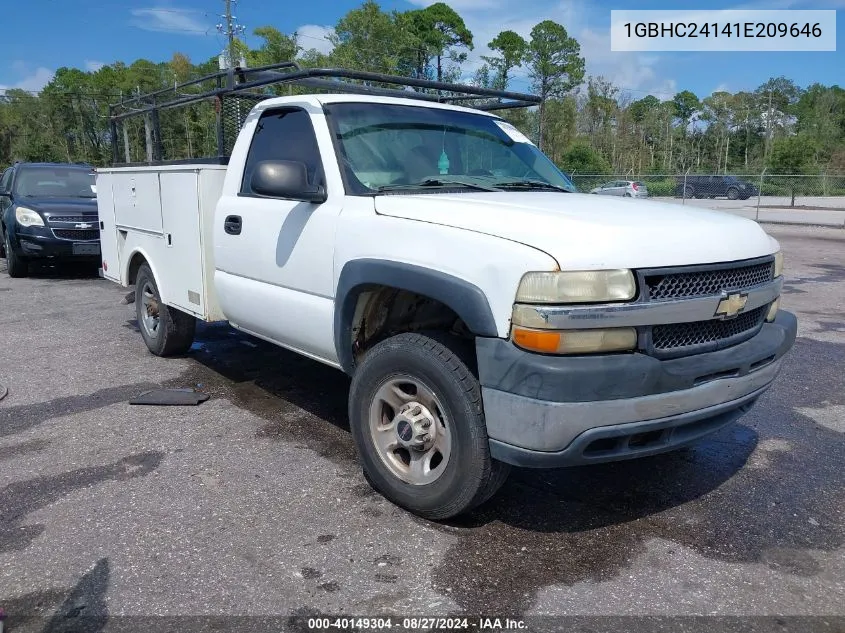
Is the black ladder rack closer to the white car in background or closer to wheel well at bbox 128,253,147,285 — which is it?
wheel well at bbox 128,253,147,285

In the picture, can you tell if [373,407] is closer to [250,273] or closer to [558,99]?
[250,273]

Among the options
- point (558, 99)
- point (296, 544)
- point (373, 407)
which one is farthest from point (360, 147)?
point (558, 99)

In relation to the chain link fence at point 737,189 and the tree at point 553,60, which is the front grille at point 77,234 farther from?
the tree at point 553,60

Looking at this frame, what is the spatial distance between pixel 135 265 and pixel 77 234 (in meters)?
5.47

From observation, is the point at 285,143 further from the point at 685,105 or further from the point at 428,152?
the point at 685,105

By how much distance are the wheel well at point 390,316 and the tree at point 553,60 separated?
51388 millimetres

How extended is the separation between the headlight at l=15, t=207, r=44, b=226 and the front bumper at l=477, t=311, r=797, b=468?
10.1 meters

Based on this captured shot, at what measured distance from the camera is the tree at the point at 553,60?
5262 centimetres

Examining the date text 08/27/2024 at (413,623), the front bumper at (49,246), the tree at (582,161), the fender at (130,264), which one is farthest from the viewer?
the tree at (582,161)

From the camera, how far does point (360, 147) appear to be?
381 centimetres

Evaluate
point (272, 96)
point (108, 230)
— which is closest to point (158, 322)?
point (108, 230)

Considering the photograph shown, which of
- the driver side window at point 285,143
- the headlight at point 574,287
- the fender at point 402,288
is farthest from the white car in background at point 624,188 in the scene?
the headlight at point 574,287

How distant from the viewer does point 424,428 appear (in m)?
3.12

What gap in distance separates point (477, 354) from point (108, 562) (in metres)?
1.81
